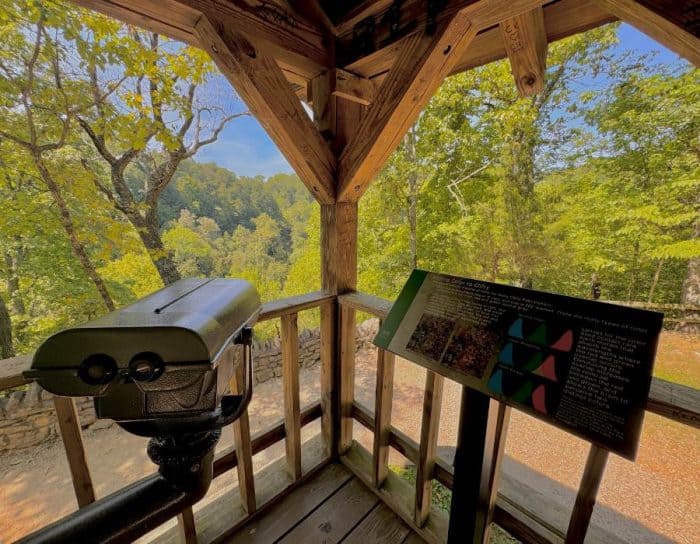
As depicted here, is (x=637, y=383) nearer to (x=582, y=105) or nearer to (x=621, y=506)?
(x=621, y=506)

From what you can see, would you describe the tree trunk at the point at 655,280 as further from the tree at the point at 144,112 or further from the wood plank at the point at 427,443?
the tree at the point at 144,112

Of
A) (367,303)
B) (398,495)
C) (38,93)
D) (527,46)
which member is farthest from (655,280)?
(38,93)

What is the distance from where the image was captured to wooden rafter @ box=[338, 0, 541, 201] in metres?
1.01

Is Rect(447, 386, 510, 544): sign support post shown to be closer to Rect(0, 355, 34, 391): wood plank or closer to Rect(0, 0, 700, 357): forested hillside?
Rect(0, 355, 34, 391): wood plank

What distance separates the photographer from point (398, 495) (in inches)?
59.9

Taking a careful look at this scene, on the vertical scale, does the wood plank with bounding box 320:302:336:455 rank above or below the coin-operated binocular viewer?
below

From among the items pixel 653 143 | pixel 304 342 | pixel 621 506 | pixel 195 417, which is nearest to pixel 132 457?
pixel 304 342

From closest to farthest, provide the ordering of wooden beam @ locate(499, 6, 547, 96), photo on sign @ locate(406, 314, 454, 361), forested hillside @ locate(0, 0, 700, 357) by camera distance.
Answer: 1. photo on sign @ locate(406, 314, 454, 361)
2. wooden beam @ locate(499, 6, 547, 96)
3. forested hillside @ locate(0, 0, 700, 357)

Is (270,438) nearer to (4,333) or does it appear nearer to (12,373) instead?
(12,373)

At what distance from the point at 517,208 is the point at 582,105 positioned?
269 centimetres

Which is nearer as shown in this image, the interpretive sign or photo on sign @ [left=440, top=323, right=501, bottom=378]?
the interpretive sign

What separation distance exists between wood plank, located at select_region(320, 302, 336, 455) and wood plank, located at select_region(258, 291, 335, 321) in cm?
5

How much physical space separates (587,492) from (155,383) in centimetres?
117

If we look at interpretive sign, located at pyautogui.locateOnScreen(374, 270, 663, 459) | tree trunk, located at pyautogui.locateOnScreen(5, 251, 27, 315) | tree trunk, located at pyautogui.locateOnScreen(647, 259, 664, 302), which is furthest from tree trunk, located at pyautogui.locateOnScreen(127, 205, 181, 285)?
tree trunk, located at pyautogui.locateOnScreen(647, 259, 664, 302)
